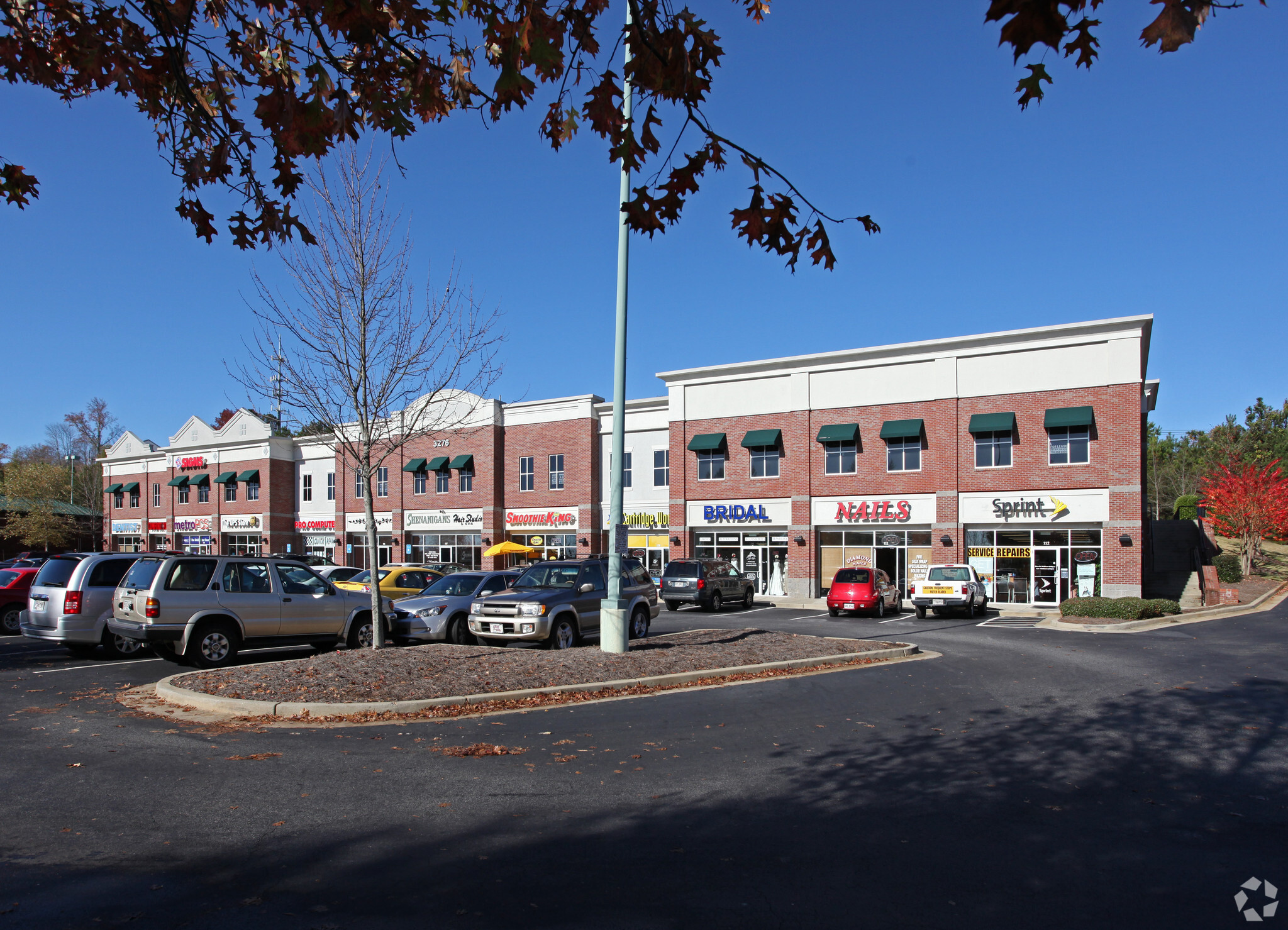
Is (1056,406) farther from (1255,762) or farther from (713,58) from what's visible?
(713,58)

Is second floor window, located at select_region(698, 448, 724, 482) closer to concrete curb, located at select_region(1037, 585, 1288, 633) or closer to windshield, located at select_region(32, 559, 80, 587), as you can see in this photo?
concrete curb, located at select_region(1037, 585, 1288, 633)

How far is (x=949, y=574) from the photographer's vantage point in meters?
28.0

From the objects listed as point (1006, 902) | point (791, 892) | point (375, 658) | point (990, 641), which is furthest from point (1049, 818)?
point (990, 641)

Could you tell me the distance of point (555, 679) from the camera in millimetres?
11664

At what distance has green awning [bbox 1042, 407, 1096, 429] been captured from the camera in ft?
101

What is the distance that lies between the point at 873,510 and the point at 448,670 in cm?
2610

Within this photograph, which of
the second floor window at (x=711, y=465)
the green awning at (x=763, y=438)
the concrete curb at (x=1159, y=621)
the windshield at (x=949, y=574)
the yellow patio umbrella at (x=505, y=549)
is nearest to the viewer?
the concrete curb at (x=1159, y=621)

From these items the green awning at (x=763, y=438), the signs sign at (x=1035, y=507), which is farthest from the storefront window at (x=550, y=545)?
the signs sign at (x=1035, y=507)

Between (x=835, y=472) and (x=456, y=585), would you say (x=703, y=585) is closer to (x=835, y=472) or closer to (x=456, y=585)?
(x=835, y=472)

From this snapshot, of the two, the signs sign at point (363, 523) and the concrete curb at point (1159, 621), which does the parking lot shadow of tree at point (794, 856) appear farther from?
the signs sign at point (363, 523)

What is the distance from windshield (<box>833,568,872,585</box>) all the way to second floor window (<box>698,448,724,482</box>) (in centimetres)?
1089

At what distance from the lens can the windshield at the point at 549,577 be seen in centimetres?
1653

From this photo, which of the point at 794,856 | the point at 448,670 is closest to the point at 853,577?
the point at 448,670

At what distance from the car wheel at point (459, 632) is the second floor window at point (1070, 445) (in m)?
23.6
